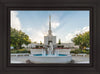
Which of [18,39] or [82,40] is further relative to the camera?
[82,40]

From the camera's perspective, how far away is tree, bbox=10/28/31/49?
4844 millimetres

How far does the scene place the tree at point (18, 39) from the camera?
484 cm

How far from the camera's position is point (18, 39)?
5.04m

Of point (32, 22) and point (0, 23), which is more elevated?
point (32, 22)

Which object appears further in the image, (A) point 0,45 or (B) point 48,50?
(B) point 48,50

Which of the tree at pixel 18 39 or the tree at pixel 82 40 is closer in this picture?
the tree at pixel 18 39

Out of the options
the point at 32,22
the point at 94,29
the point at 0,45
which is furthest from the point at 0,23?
the point at 32,22

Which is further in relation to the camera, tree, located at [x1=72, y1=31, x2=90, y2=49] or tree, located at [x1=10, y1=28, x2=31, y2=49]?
tree, located at [x1=72, y1=31, x2=90, y2=49]
